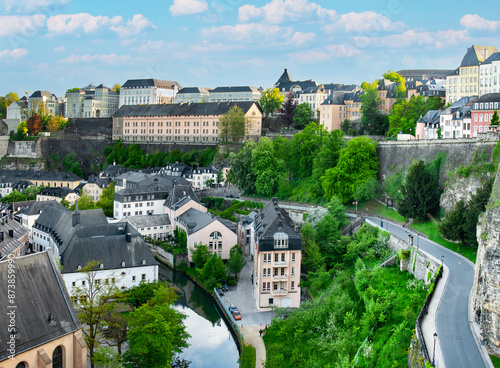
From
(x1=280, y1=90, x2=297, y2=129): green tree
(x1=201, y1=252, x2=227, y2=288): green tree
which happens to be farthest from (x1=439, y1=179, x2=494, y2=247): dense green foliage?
(x1=280, y1=90, x2=297, y2=129): green tree

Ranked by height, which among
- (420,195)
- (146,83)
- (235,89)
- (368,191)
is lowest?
(368,191)

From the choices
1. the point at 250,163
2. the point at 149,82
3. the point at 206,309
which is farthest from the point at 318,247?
the point at 149,82

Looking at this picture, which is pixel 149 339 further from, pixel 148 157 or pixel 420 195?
pixel 148 157

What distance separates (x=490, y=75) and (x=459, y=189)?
80.2 ft

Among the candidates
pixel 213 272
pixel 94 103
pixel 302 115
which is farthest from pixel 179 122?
pixel 213 272

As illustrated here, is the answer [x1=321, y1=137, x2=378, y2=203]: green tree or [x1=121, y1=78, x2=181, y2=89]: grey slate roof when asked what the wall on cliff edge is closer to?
[x1=321, y1=137, x2=378, y2=203]: green tree

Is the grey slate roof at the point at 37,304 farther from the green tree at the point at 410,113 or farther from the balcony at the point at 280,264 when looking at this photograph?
the green tree at the point at 410,113

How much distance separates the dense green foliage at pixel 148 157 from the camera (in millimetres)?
82750

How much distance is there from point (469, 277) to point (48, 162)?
8724cm

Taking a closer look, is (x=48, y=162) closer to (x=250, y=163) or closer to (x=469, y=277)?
(x=250, y=163)

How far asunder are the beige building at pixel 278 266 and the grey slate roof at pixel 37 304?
14.0 m

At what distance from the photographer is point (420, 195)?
1581 inches

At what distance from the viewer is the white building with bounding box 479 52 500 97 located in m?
56.4

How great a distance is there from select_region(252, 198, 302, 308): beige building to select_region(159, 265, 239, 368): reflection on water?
322cm
